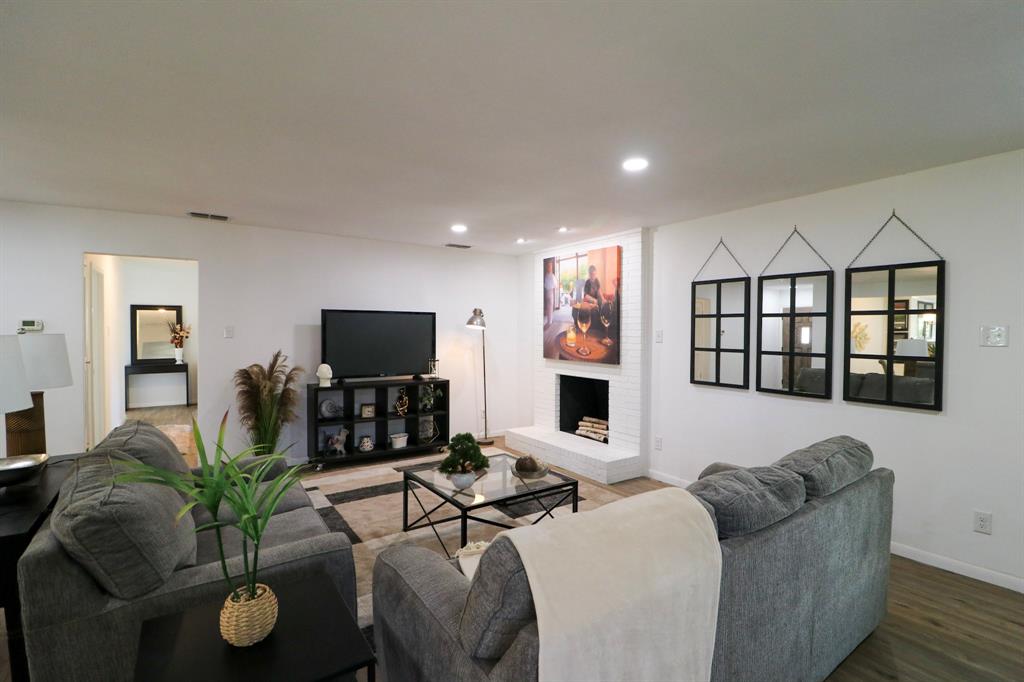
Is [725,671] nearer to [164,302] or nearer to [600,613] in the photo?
[600,613]

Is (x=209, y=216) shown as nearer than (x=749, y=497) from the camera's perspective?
No

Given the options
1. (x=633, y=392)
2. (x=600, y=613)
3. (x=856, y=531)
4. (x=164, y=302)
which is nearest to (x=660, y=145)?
(x=856, y=531)

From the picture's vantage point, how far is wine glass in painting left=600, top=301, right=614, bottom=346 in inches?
200

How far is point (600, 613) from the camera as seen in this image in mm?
1210

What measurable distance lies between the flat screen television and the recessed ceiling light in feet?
10.6

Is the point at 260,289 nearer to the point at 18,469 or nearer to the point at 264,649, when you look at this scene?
the point at 18,469

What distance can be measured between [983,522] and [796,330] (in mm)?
1507

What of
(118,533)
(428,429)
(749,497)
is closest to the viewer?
(118,533)

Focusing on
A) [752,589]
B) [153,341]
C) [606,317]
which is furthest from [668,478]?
[153,341]

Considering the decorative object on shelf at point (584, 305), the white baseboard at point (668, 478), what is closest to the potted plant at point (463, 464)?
the white baseboard at point (668, 478)

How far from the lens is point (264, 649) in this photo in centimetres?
135

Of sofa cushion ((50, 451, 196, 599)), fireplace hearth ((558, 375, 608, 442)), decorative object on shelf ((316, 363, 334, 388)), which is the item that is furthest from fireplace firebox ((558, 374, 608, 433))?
sofa cushion ((50, 451, 196, 599))

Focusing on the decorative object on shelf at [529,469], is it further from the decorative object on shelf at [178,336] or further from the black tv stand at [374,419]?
the decorative object on shelf at [178,336]

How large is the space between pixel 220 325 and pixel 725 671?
4.83 metres
